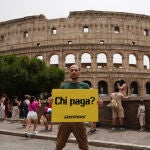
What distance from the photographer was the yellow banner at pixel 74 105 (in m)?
4.65

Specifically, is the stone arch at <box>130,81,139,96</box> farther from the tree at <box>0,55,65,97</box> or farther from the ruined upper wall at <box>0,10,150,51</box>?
the tree at <box>0,55,65,97</box>

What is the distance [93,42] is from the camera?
120ft

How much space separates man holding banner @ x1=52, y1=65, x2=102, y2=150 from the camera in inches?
181

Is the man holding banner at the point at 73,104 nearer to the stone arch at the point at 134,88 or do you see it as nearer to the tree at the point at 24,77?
the tree at the point at 24,77

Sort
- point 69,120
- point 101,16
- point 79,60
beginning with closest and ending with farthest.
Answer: point 69,120 < point 79,60 < point 101,16

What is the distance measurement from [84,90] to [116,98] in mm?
5599

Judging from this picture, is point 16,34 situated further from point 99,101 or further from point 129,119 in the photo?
point 99,101

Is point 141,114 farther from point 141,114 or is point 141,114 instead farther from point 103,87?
point 103,87

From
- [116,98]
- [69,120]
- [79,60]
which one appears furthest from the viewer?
[79,60]

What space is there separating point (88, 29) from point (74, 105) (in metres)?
33.5

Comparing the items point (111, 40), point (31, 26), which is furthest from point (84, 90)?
point (31, 26)

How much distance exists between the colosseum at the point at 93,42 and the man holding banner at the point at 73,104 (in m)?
29.0

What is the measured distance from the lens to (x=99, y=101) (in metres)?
4.73

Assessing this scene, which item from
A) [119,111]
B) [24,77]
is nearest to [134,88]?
[24,77]
